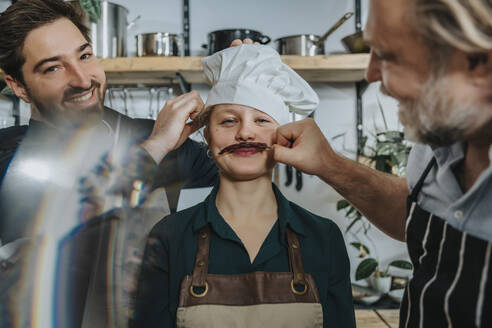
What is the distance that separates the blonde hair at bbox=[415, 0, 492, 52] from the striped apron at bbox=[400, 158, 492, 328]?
0.97 feet

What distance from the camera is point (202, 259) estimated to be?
909 millimetres

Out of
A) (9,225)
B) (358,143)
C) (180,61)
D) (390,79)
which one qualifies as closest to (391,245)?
(358,143)

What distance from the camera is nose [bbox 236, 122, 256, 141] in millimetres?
908

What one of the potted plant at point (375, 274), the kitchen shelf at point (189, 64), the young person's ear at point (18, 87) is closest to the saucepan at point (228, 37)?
the kitchen shelf at point (189, 64)

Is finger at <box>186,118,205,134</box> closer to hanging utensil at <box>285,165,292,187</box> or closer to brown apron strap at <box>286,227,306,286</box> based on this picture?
brown apron strap at <box>286,227,306,286</box>

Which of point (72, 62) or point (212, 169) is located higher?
point (72, 62)

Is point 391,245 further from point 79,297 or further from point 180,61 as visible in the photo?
point 79,297

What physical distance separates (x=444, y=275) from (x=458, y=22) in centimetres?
40

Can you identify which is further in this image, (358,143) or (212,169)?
(358,143)

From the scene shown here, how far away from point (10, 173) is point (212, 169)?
0.59 meters

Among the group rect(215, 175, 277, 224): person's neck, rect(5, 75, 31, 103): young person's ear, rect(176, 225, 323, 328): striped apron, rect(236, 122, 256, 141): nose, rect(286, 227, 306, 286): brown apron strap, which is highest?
rect(5, 75, 31, 103): young person's ear

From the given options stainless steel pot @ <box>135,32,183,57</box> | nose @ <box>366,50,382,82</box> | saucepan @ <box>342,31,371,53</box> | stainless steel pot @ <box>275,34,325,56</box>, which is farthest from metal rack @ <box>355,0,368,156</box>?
nose @ <box>366,50,382,82</box>

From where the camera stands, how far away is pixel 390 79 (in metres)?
0.58

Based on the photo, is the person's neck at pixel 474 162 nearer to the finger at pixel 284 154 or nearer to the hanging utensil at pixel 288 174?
the finger at pixel 284 154
